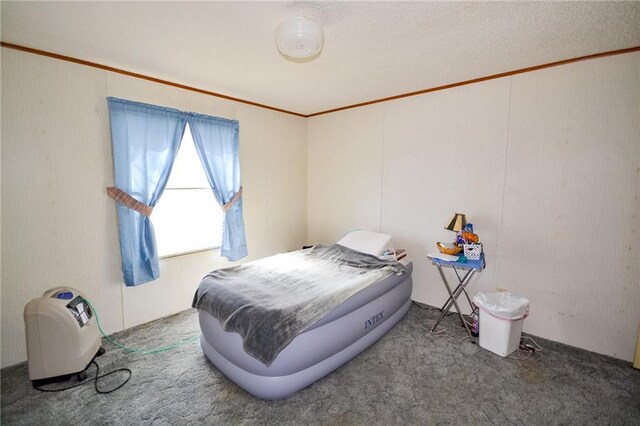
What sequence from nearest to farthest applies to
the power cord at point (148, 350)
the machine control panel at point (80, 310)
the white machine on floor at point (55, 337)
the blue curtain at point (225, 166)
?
the white machine on floor at point (55, 337)
the machine control panel at point (80, 310)
the power cord at point (148, 350)
the blue curtain at point (225, 166)

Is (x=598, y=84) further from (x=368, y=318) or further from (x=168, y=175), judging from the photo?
(x=168, y=175)

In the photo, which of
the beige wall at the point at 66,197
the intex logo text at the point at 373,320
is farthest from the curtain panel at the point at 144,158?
the intex logo text at the point at 373,320

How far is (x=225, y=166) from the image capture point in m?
3.37

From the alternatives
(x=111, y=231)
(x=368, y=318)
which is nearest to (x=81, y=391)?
(x=111, y=231)

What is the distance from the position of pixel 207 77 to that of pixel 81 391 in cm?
270

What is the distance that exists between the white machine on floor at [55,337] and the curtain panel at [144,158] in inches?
24.9

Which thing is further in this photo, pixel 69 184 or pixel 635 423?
pixel 69 184

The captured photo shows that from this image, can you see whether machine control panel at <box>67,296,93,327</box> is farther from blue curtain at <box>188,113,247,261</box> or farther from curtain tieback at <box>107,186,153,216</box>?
blue curtain at <box>188,113,247,261</box>

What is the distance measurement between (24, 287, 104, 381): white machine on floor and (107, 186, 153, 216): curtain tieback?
85 centimetres

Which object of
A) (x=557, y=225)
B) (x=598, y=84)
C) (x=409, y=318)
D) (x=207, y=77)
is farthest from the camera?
(x=409, y=318)

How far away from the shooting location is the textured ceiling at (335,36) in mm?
1683

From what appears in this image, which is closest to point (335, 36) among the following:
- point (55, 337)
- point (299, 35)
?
point (299, 35)

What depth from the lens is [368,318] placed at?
238cm

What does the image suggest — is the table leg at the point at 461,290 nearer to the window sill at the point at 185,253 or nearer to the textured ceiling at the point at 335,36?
the textured ceiling at the point at 335,36
